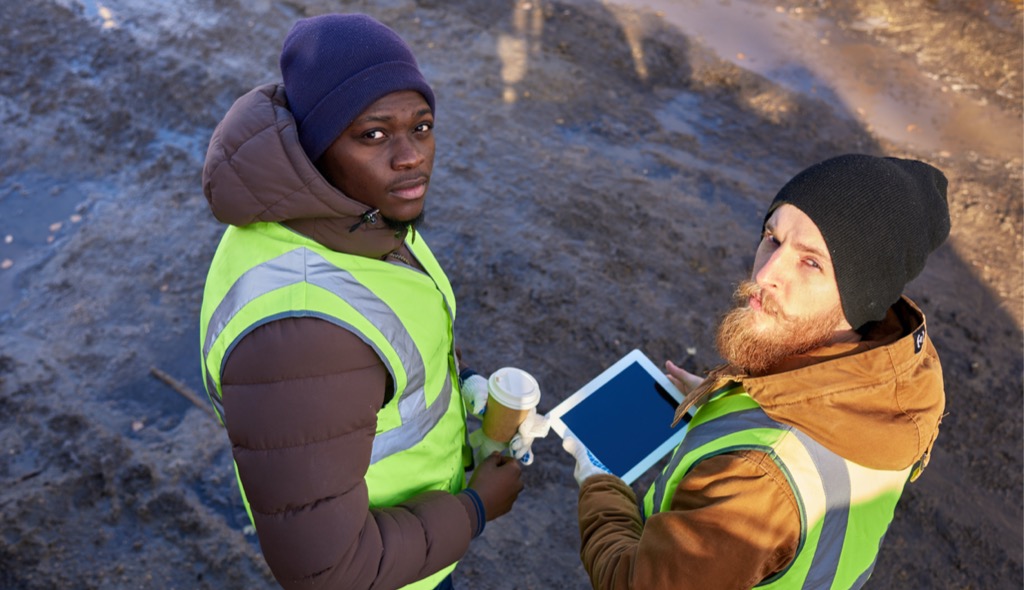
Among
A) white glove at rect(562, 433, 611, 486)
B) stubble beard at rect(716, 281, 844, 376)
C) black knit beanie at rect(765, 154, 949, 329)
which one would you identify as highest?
black knit beanie at rect(765, 154, 949, 329)

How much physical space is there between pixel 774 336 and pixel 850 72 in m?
6.56

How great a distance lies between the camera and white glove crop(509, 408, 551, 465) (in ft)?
8.72

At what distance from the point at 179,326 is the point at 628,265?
3185 mm

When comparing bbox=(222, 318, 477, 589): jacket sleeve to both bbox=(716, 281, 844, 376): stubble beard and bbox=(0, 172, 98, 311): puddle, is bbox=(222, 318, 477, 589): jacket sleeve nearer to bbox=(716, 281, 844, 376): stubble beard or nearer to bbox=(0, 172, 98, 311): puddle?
bbox=(716, 281, 844, 376): stubble beard

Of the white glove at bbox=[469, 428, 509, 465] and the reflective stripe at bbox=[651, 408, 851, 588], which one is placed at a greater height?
the reflective stripe at bbox=[651, 408, 851, 588]

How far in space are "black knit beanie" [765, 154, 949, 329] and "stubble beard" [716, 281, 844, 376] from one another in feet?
0.26

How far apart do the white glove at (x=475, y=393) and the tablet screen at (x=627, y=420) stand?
0.32 meters

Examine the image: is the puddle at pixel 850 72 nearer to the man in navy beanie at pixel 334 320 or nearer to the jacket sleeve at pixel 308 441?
the man in navy beanie at pixel 334 320

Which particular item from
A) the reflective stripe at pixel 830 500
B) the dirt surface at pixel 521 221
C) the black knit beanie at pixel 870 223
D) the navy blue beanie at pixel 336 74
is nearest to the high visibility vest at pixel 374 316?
the navy blue beanie at pixel 336 74

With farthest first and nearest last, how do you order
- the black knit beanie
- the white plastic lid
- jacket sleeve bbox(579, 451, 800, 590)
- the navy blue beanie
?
the white plastic lid < the black knit beanie < the navy blue beanie < jacket sleeve bbox(579, 451, 800, 590)

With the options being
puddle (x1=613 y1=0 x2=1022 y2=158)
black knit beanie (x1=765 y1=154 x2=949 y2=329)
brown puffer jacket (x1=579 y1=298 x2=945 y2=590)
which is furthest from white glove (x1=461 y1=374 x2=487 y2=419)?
puddle (x1=613 y1=0 x2=1022 y2=158)

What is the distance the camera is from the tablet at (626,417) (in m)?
2.77

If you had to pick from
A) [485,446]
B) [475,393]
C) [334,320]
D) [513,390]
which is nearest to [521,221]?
[475,393]

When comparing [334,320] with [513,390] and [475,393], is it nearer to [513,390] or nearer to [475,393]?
[513,390]
